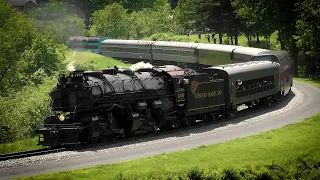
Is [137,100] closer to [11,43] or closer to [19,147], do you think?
[19,147]

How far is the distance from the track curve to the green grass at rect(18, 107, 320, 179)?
1185 mm

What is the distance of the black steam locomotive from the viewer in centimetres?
2725

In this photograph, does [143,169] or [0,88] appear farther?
[0,88]

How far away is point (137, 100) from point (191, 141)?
414cm

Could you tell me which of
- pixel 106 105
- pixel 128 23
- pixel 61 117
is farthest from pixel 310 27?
pixel 128 23

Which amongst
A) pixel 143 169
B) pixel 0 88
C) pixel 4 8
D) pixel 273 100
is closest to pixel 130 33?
pixel 4 8

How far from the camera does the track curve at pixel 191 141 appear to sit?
23.0m

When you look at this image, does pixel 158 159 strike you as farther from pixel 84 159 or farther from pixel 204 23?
pixel 204 23

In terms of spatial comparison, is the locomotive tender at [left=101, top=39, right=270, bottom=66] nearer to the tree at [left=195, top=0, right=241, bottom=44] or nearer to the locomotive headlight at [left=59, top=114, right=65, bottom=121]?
the tree at [left=195, top=0, right=241, bottom=44]

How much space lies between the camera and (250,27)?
79.5 m

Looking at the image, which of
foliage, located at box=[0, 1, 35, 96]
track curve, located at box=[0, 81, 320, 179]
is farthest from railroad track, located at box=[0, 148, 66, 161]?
foliage, located at box=[0, 1, 35, 96]

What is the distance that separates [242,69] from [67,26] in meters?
39.6

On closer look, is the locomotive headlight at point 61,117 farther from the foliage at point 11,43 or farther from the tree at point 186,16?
→ the tree at point 186,16

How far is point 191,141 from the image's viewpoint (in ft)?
93.8
